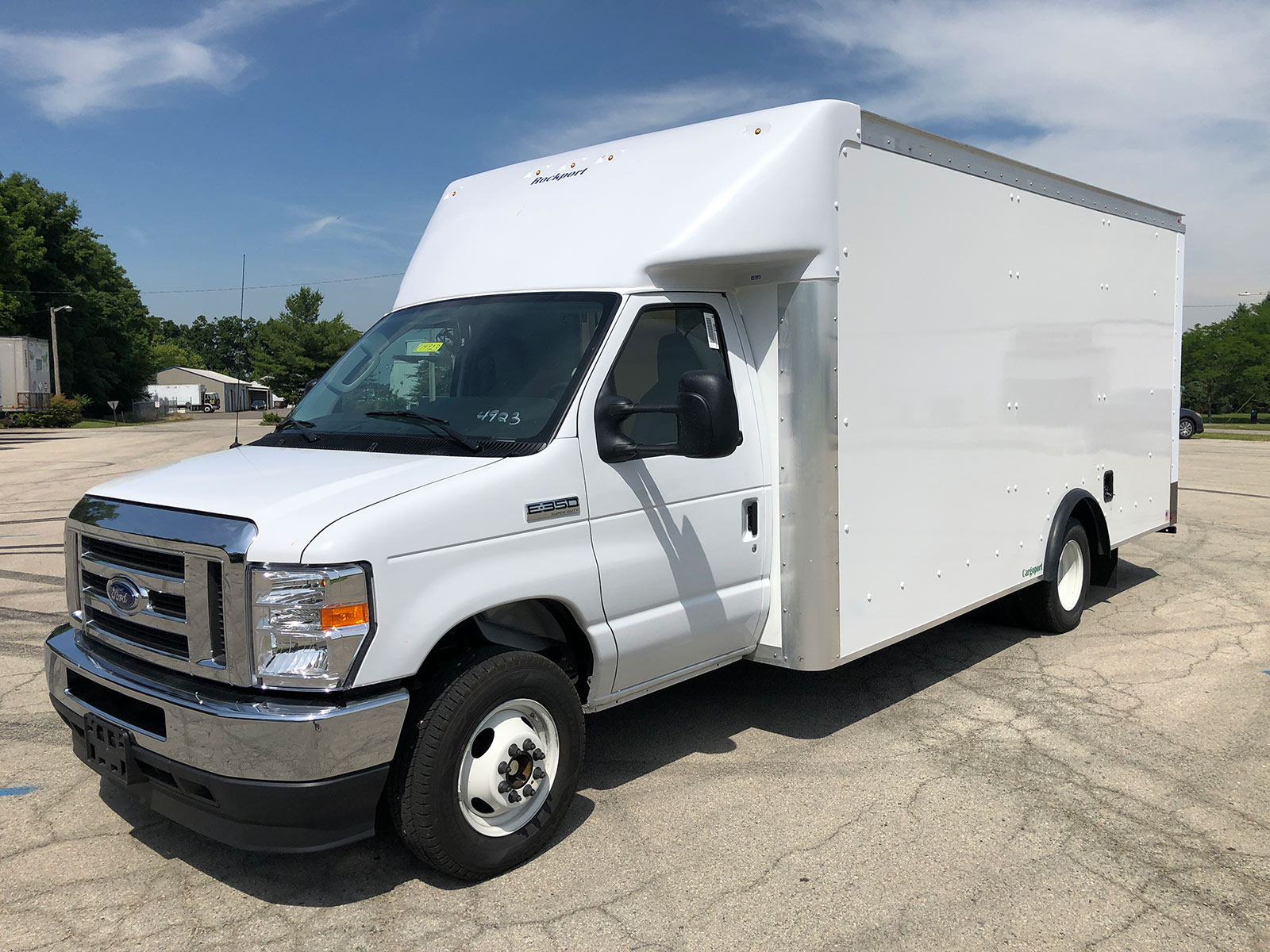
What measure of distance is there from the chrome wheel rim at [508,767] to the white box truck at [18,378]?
2088 inches

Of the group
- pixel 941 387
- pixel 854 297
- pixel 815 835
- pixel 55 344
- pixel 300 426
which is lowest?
pixel 815 835

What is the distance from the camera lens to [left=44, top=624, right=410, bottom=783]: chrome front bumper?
327 centimetres

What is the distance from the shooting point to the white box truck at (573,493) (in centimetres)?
339

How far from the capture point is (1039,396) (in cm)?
643

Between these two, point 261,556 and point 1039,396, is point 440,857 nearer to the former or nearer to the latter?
point 261,556

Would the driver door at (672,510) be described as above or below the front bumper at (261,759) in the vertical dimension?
above

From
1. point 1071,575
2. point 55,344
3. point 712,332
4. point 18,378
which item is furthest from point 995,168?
point 55,344

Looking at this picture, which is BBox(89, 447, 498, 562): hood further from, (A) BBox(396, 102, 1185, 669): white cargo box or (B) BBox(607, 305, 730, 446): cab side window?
(A) BBox(396, 102, 1185, 669): white cargo box

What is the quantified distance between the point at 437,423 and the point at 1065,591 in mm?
5095

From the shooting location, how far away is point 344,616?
3.33 m

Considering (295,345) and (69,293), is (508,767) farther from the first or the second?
(295,345)

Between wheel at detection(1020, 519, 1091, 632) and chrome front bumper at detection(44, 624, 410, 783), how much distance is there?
16.6 feet

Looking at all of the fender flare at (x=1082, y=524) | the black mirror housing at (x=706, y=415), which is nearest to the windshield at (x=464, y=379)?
the black mirror housing at (x=706, y=415)

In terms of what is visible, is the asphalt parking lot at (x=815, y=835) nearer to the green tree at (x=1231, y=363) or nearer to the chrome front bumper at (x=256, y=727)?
the chrome front bumper at (x=256, y=727)
